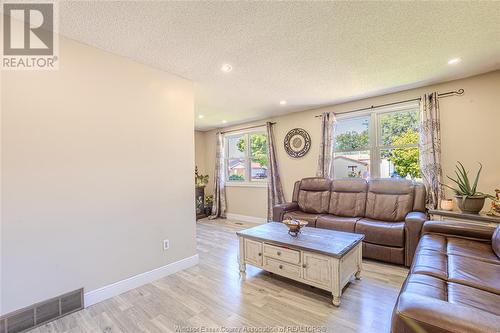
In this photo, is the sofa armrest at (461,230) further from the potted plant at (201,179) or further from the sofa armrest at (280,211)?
the potted plant at (201,179)

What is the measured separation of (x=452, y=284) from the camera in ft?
4.69

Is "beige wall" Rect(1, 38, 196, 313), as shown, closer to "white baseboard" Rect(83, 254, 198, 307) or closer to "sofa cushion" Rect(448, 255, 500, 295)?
"white baseboard" Rect(83, 254, 198, 307)

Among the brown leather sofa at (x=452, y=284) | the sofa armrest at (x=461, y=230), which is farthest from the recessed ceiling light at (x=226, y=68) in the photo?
the sofa armrest at (x=461, y=230)

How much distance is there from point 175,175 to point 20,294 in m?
1.60

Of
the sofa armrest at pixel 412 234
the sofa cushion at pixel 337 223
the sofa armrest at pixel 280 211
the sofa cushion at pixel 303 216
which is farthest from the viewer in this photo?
the sofa armrest at pixel 280 211

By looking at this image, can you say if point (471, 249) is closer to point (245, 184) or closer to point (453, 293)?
point (453, 293)

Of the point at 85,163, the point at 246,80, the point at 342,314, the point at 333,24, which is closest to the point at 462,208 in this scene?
the point at 342,314

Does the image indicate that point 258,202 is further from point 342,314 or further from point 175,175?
point 342,314

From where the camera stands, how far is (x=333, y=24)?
73.2 inches

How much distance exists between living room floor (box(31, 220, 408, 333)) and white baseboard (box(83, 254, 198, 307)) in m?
0.06

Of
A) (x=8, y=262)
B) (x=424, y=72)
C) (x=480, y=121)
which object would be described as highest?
(x=424, y=72)

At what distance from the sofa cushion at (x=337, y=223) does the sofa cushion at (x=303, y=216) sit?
75mm

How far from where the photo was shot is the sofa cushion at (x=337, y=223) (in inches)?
122

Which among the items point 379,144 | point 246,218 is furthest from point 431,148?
point 246,218
